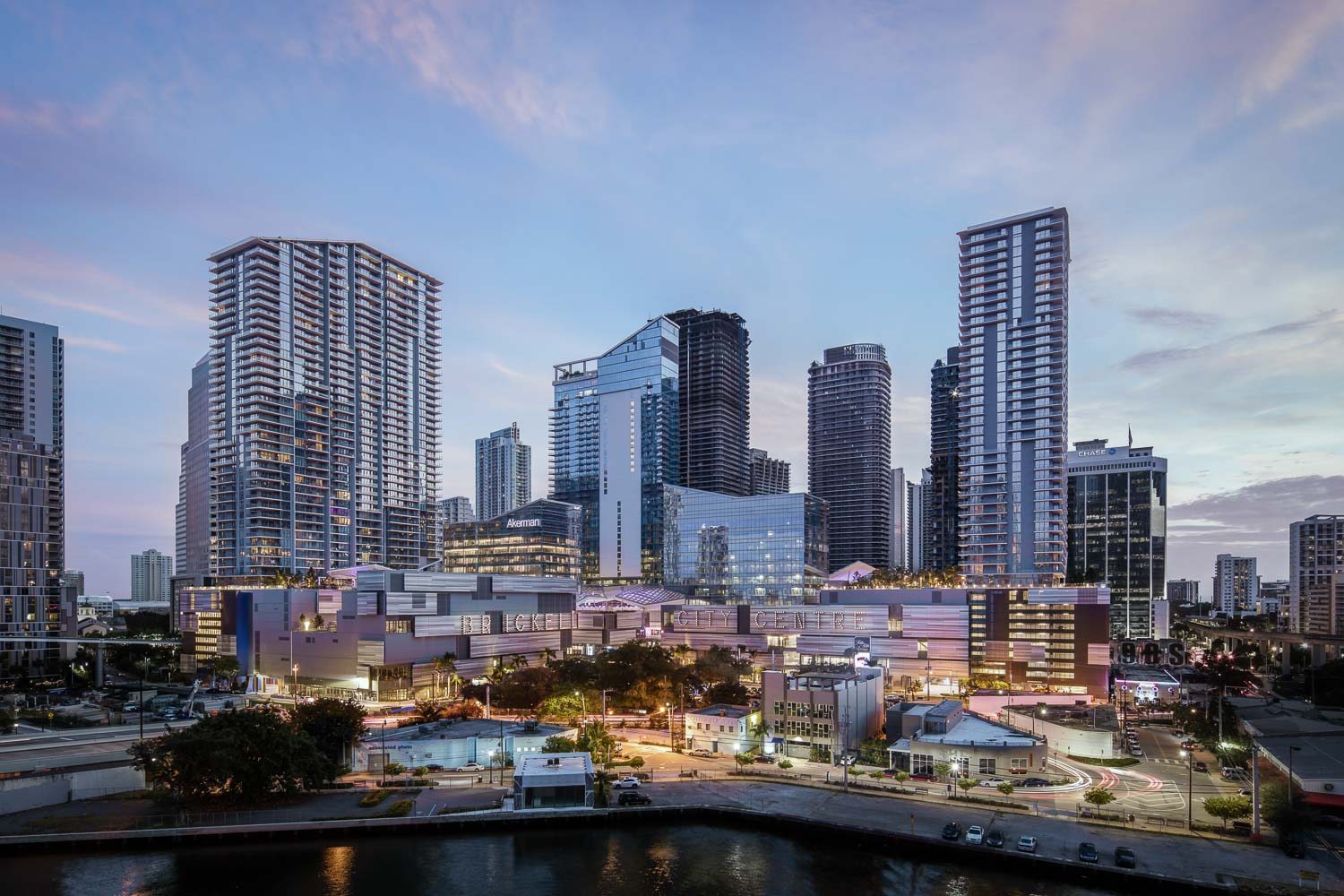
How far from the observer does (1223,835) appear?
203 feet

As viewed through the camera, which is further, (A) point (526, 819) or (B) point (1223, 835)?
(A) point (526, 819)

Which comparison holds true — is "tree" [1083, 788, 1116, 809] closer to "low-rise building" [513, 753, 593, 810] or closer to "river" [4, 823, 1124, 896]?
"river" [4, 823, 1124, 896]

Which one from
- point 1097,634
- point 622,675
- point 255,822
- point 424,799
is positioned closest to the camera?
point 255,822

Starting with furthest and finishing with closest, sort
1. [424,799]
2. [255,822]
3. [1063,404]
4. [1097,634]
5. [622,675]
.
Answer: [1063,404], [1097,634], [622,675], [424,799], [255,822]

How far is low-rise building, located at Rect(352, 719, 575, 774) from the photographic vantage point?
83.8 m

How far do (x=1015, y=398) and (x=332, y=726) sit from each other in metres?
155

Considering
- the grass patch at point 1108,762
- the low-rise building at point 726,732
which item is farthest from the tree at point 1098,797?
the low-rise building at point 726,732

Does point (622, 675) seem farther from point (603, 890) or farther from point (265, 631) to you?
point (265, 631)

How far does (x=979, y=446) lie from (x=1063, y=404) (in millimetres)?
19280

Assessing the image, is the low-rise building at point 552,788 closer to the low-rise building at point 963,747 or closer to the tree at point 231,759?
the tree at point 231,759

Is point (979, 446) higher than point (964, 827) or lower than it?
higher

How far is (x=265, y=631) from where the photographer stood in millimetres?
157250

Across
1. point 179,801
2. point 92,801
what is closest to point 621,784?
point 179,801

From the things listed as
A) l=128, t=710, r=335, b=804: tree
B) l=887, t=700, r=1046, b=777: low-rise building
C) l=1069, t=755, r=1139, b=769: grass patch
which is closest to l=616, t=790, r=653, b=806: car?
l=887, t=700, r=1046, b=777: low-rise building
